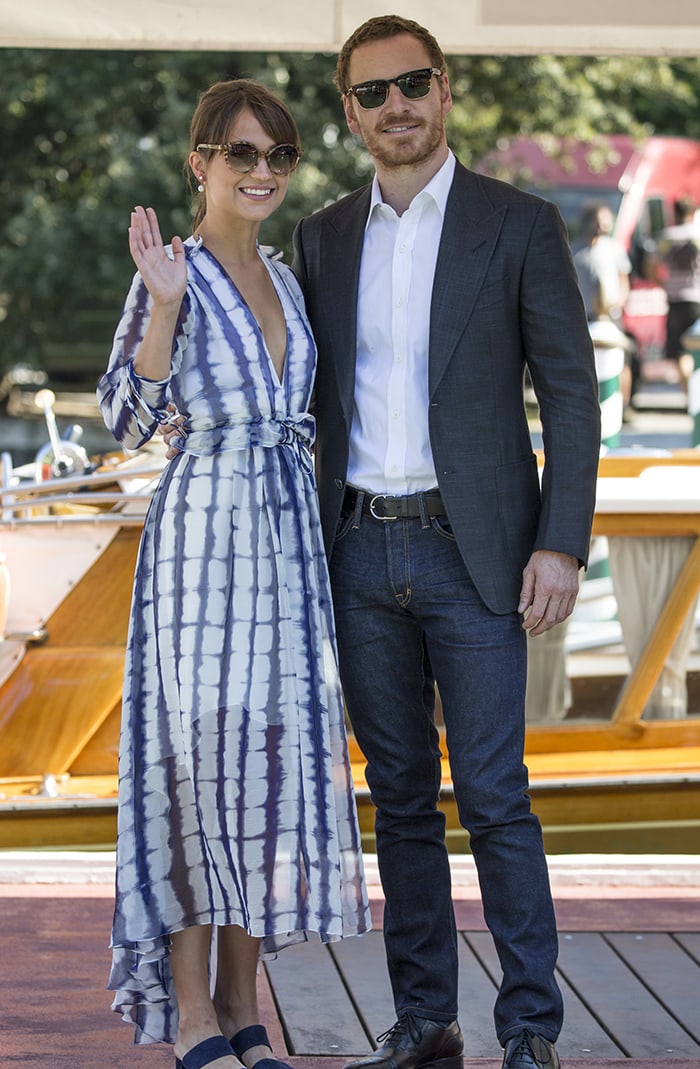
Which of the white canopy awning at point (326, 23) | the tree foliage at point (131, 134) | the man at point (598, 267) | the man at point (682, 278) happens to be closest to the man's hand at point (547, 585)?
the white canopy awning at point (326, 23)

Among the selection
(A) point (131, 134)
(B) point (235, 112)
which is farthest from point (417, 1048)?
(A) point (131, 134)

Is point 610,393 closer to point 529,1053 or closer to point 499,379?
point 499,379

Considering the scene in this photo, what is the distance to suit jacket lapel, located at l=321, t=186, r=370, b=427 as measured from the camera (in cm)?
315

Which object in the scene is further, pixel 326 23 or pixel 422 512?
pixel 326 23

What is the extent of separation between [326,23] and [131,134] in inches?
456

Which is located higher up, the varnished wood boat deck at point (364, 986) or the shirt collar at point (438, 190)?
the shirt collar at point (438, 190)

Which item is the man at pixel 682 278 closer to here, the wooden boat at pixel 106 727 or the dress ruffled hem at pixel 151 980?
the wooden boat at pixel 106 727

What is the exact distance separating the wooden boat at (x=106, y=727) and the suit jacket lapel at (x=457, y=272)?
6.75 feet

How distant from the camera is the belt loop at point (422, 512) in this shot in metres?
3.14

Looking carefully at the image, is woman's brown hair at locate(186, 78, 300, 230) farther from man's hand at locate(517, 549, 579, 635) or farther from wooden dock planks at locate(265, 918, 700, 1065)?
wooden dock planks at locate(265, 918, 700, 1065)

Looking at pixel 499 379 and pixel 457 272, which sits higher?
pixel 457 272

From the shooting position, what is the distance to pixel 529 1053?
3.07 meters

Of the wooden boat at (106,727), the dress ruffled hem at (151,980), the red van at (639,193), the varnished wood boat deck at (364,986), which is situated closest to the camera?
the dress ruffled hem at (151,980)

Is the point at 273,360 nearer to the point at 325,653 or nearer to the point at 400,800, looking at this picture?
the point at 325,653
